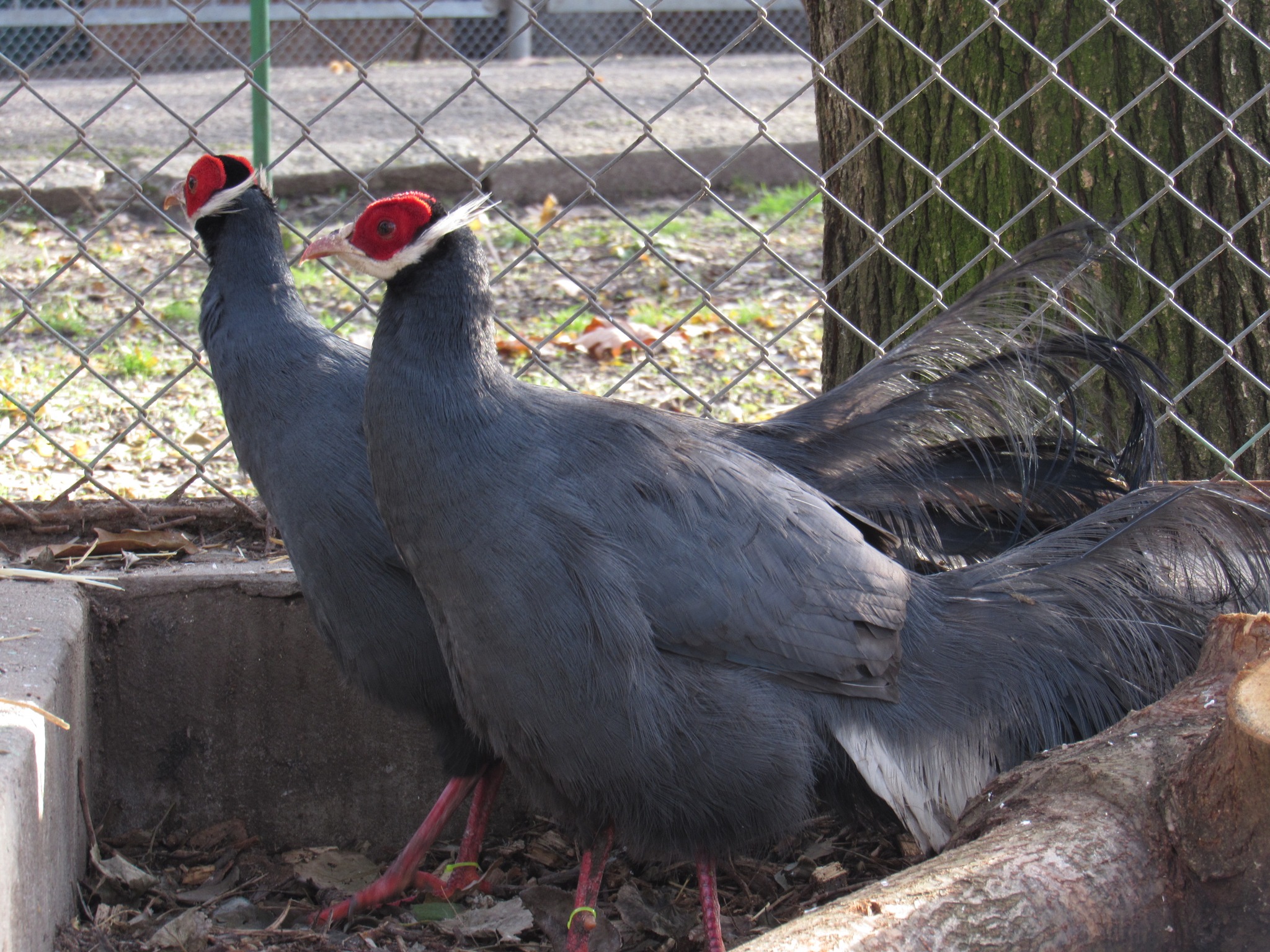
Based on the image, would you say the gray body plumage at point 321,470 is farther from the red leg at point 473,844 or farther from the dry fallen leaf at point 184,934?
the dry fallen leaf at point 184,934

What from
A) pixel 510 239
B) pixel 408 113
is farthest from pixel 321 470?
pixel 408 113

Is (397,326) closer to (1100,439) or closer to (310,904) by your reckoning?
(310,904)

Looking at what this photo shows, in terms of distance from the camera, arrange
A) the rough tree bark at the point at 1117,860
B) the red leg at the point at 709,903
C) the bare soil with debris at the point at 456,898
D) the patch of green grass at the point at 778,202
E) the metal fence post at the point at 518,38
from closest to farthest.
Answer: the rough tree bark at the point at 1117,860
the red leg at the point at 709,903
the bare soil with debris at the point at 456,898
the patch of green grass at the point at 778,202
the metal fence post at the point at 518,38

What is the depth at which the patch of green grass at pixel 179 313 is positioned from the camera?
548 cm

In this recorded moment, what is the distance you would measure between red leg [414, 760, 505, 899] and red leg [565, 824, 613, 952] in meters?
0.38

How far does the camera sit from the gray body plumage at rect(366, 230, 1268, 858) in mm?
2271

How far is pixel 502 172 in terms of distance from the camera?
7.69m

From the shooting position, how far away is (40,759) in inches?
86.9

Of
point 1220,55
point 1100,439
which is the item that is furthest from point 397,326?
point 1220,55

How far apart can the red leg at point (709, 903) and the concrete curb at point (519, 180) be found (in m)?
5.09

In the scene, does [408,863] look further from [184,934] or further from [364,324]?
[364,324]

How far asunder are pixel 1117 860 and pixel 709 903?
2.68 ft

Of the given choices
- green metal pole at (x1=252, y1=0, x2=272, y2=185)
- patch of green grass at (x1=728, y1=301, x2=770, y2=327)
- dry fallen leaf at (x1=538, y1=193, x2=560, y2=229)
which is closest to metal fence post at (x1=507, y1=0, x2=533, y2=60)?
dry fallen leaf at (x1=538, y1=193, x2=560, y2=229)

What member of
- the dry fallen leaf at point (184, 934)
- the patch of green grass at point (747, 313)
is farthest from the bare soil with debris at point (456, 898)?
the patch of green grass at point (747, 313)
